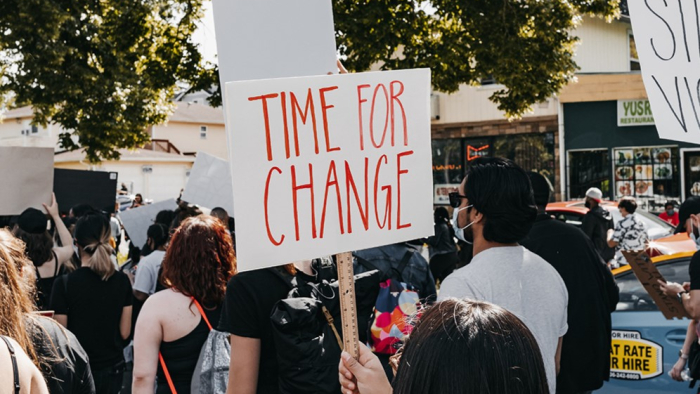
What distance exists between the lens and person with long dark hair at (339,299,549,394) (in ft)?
4.49

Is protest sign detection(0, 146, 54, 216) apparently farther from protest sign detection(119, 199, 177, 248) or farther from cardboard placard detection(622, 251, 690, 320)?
cardboard placard detection(622, 251, 690, 320)

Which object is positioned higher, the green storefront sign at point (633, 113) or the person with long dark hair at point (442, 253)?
the green storefront sign at point (633, 113)

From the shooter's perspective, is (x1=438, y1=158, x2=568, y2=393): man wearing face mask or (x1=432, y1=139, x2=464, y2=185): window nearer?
(x1=438, y1=158, x2=568, y2=393): man wearing face mask

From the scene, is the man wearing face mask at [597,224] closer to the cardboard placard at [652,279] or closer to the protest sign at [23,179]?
the cardboard placard at [652,279]

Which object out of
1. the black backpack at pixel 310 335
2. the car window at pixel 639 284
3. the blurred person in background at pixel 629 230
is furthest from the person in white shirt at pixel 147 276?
the blurred person in background at pixel 629 230

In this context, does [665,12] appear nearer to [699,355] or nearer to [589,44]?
[699,355]

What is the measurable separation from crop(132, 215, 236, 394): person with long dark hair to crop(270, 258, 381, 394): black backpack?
0.93m

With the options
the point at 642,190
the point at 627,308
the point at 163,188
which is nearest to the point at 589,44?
the point at 642,190

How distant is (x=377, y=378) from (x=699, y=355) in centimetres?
264

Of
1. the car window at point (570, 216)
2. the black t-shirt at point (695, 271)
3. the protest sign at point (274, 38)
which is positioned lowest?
the car window at point (570, 216)

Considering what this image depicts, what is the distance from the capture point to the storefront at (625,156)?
826 inches

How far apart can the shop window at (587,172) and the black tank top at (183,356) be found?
2037 centimetres

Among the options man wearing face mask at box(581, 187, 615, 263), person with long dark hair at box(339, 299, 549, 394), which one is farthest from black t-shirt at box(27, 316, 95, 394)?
man wearing face mask at box(581, 187, 615, 263)

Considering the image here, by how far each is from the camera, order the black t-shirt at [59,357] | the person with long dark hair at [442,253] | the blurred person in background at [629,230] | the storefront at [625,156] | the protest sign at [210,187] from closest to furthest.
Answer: the black t-shirt at [59,357] < the person with long dark hair at [442,253] < the protest sign at [210,187] < the blurred person in background at [629,230] < the storefront at [625,156]
